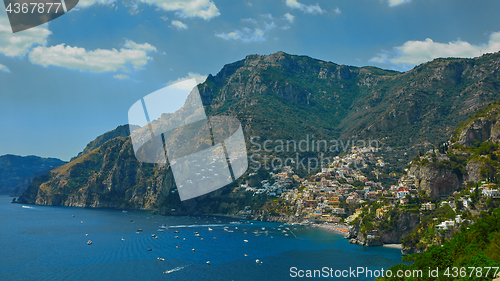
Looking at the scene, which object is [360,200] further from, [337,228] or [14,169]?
[14,169]

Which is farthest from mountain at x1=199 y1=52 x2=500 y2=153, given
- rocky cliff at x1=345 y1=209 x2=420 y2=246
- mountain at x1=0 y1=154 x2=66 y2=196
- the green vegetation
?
mountain at x1=0 y1=154 x2=66 y2=196

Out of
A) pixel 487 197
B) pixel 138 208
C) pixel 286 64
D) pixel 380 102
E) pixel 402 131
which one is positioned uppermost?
pixel 286 64

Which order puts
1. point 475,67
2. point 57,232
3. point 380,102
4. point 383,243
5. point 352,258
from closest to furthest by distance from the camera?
1. point 352,258
2. point 383,243
3. point 57,232
4. point 475,67
5. point 380,102

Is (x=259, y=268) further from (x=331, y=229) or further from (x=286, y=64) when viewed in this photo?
(x=286, y=64)

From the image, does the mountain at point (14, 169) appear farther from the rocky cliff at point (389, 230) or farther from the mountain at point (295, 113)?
the rocky cliff at point (389, 230)

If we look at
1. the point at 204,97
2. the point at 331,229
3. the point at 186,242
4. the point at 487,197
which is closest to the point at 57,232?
the point at 186,242

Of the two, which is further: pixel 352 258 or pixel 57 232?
pixel 57 232

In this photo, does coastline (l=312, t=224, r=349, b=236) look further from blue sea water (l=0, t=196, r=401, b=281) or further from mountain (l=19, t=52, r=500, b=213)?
mountain (l=19, t=52, r=500, b=213)
